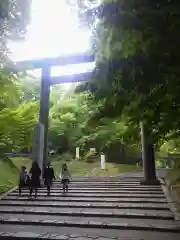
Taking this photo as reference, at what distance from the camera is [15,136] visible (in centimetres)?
1381

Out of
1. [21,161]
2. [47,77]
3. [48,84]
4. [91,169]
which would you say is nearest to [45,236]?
[48,84]

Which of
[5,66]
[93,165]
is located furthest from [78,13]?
[93,165]

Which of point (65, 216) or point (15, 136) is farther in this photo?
point (15, 136)

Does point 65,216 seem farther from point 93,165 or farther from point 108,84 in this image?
point 93,165

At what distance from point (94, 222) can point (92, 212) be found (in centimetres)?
97

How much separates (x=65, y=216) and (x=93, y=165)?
12.7 metres

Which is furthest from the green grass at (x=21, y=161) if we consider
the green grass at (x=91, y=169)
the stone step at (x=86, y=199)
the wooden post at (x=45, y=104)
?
the stone step at (x=86, y=199)

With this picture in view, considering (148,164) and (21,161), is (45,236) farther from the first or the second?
(21,161)

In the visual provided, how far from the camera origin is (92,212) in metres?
7.29

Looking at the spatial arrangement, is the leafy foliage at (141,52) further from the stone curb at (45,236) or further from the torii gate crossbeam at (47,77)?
the torii gate crossbeam at (47,77)

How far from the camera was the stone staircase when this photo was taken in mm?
5512

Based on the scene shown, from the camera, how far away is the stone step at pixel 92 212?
668cm

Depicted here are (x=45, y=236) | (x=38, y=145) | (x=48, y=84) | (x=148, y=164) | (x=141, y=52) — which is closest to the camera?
(x=141, y=52)

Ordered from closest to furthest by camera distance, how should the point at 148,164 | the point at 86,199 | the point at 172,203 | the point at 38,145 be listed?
the point at 172,203 < the point at 86,199 < the point at 148,164 < the point at 38,145
